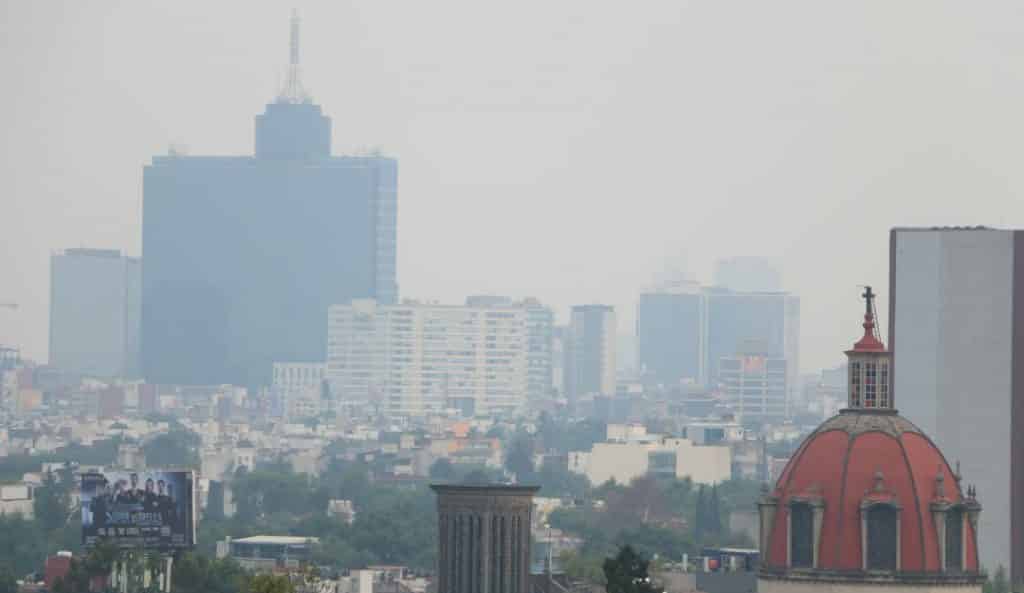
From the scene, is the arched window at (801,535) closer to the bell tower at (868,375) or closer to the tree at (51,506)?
the bell tower at (868,375)

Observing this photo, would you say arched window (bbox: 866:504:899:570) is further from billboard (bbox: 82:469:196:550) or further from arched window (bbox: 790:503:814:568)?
billboard (bbox: 82:469:196:550)

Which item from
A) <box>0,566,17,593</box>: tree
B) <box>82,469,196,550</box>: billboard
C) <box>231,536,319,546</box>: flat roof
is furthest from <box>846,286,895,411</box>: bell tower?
<box>231,536,319,546</box>: flat roof

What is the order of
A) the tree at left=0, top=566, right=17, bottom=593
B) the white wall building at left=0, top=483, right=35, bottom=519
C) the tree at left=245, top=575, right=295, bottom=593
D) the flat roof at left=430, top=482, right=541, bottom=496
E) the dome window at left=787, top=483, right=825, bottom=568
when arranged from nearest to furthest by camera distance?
the tree at left=245, top=575, right=295, bottom=593 → the dome window at left=787, top=483, right=825, bottom=568 → the flat roof at left=430, top=482, right=541, bottom=496 → the tree at left=0, top=566, right=17, bottom=593 → the white wall building at left=0, top=483, right=35, bottom=519

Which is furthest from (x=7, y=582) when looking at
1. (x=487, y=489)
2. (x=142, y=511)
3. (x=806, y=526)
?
(x=806, y=526)

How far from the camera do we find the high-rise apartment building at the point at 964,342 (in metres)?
146

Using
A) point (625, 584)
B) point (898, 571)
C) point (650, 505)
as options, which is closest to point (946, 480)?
point (898, 571)

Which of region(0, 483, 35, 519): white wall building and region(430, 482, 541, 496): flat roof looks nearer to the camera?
region(430, 482, 541, 496): flat roof

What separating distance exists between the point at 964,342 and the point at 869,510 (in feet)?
262

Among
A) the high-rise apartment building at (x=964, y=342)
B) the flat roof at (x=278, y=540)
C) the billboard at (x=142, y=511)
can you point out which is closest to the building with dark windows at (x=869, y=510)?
the billboard at (x=142, y=511)

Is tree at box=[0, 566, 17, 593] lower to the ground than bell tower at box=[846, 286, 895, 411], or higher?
lower

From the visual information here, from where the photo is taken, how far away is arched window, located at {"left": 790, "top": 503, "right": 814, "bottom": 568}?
240 feet

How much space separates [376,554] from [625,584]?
97.1 m

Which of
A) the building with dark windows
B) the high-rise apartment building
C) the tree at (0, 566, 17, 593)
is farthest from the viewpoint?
the high-rise apartment building

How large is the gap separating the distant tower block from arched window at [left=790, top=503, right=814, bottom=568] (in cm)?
1035
